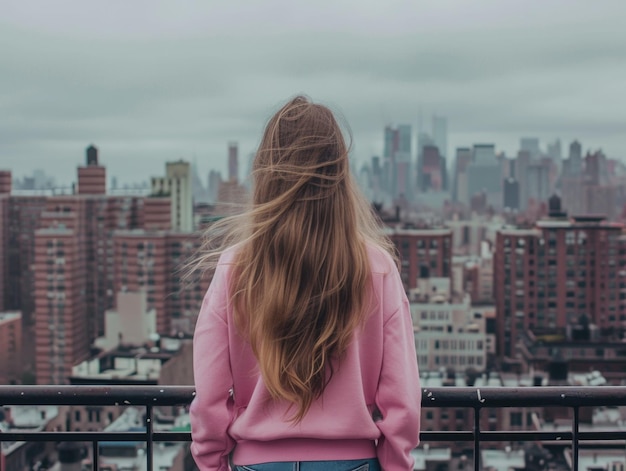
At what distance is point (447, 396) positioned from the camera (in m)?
1.34

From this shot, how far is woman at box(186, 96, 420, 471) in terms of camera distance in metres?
1.00

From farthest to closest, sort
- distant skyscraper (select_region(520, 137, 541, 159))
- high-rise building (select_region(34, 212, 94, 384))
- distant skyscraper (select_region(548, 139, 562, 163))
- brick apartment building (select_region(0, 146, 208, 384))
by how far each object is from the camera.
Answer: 1. distant skyscraper (select_region(520, 137, 541, 159))
2. distant skyscraper (select_region(548, 139, 562, 163))
3. brick apartment building (select_region(0, 146, 208, 384))
4. high-rise building (select_region(34, 212, 94, 384))

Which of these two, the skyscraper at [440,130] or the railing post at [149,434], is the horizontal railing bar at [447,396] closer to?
the railing post at [149,434]

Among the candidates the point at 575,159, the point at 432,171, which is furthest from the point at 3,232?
the point at 432,171

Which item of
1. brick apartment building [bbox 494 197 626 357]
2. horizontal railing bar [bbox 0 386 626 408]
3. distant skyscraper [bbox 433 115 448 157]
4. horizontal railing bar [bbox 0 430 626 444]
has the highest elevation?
distant skyscraper [bbox 433 115 448 157]

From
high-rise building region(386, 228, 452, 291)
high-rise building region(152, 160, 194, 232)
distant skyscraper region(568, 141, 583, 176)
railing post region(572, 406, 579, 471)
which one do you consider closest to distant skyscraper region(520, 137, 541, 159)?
distant skyscraper region(568, 141, 583, 176)

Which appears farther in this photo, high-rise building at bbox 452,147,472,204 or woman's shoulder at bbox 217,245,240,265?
high-rise building at bbox 452,147,472,204

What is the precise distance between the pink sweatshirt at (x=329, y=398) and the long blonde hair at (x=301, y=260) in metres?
0.02

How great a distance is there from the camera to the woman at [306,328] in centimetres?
100

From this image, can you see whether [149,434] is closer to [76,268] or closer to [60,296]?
[60,296]

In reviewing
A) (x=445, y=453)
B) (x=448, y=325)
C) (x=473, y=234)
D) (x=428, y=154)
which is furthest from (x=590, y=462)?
(x=428, y=154)

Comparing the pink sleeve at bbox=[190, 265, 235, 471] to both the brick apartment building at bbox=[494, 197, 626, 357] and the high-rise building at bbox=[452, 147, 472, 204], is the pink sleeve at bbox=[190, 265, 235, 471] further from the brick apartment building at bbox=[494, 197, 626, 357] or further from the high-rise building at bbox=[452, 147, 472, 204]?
the high-rise building at bbox=[452, 147, 472, 204]

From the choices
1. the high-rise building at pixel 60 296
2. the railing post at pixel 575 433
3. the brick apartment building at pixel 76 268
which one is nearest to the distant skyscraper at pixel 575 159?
the brick apartment building at pixel 76 268

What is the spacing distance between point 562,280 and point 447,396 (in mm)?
27396
